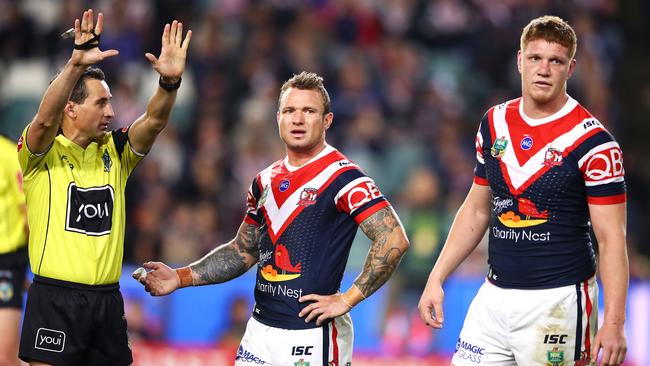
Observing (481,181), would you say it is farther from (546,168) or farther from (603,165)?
(603,165)

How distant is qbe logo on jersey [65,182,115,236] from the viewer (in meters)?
6.23

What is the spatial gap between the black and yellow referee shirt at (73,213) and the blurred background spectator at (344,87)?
18.5 ft

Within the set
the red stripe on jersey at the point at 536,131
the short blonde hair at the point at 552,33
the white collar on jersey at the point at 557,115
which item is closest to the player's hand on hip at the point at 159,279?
the red stripe on jersey at the point at 536,131

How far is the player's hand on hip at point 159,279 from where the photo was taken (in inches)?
259

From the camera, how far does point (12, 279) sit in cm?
767

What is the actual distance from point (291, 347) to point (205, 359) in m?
4.74

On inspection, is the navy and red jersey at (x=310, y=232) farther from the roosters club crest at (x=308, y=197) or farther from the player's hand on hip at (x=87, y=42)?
the player's hand on hip at (x=87, y=42)

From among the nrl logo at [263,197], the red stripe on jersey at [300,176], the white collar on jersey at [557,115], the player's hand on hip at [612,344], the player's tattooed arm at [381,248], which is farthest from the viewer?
the nrl logo at [263,197]

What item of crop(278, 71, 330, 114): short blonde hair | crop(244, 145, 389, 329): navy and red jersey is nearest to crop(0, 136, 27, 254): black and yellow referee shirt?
crop(244, 145, 389, 329): navy and red jersey

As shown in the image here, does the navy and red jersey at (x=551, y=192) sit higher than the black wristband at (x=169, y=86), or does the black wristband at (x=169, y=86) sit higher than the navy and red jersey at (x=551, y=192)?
the black wristband at (x=169, y=86)

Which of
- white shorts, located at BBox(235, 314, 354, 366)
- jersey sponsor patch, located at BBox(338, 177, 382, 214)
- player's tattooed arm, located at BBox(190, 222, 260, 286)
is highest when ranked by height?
jersey sponsor patch, located at BBox(338, 177, 382, 214)

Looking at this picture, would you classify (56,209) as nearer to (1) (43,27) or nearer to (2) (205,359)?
(2) (205,359)

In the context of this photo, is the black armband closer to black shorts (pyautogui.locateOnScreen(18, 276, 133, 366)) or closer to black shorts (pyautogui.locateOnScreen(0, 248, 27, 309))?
black shorts (pyautogui.locateOnScreen(18, 276, 133, 366))

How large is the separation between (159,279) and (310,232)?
102 centimetres
